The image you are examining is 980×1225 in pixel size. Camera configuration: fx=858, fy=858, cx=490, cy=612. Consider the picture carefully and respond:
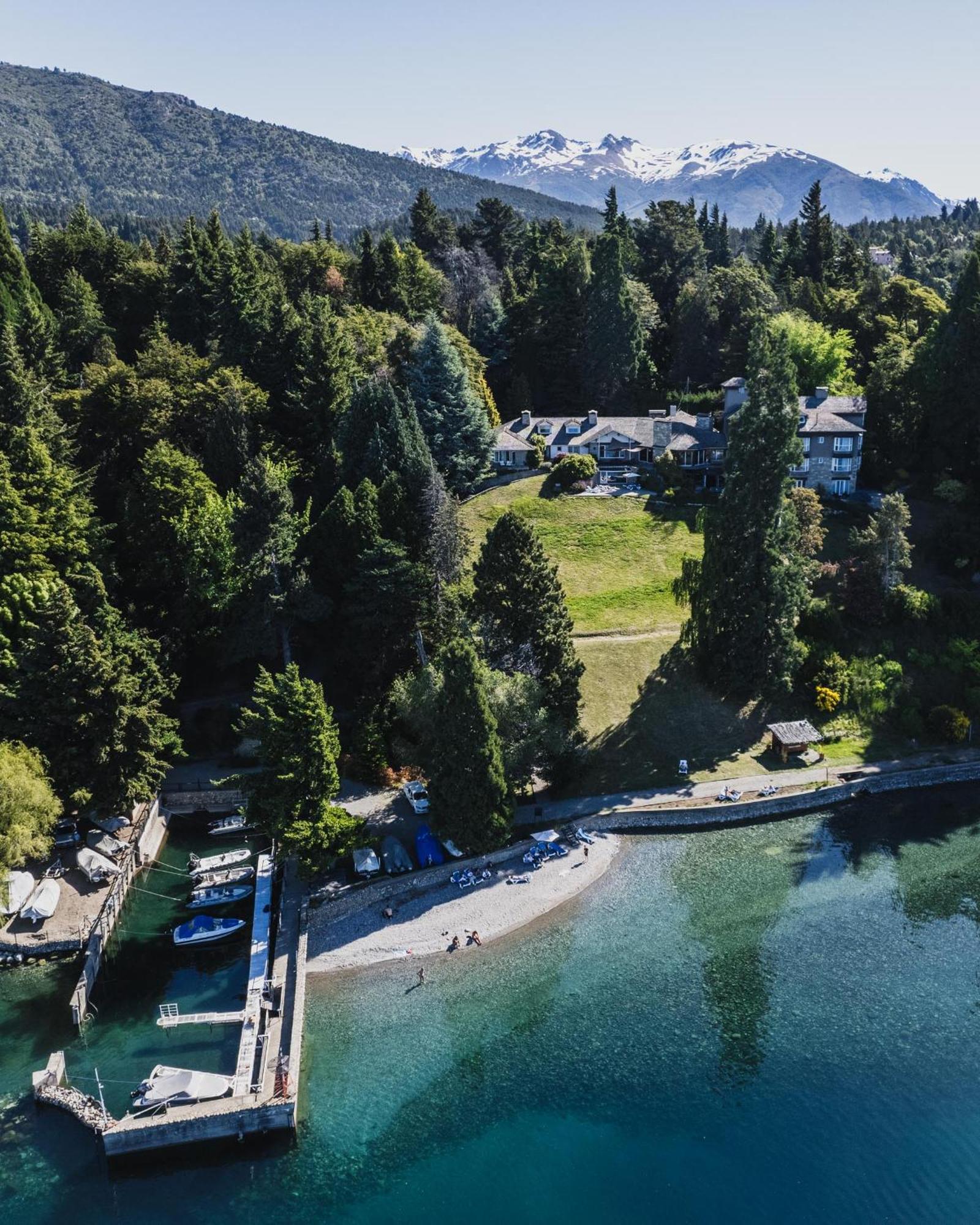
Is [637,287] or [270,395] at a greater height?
[637,287]

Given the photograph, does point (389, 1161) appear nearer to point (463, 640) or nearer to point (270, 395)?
point (463, 640)

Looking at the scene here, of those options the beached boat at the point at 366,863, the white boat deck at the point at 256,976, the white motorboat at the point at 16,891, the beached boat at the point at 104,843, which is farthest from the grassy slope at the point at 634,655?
the white motorboat at the point at 16,891

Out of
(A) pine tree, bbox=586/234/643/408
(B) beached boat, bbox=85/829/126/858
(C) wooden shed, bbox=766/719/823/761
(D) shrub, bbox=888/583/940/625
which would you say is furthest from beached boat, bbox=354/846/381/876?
(A) pine tree, bbox=586/234/643/408

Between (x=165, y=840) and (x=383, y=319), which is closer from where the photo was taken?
(x=165, y=840)

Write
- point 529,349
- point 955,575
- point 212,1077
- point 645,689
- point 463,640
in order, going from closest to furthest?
point 212,1077
point 463,640
point 645,689
point 955,575
point 529,349

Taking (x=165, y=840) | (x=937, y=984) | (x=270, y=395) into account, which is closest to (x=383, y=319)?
(x=270, y=395)

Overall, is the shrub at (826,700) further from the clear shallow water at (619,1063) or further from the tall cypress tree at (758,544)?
the clear shallow water at (619,1063)
